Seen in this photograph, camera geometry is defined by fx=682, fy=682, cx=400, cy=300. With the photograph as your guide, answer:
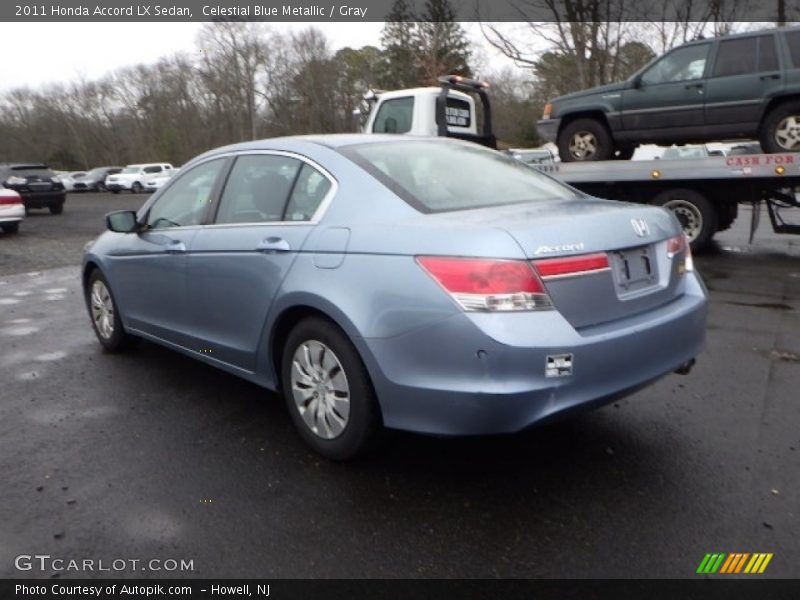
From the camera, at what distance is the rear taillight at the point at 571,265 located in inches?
106

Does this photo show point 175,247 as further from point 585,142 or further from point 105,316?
point 585,142

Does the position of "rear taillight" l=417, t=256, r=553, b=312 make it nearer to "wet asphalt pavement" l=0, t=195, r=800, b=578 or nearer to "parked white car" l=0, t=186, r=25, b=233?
"wet asphalt pavement" l=0, t=195, r=800, b=578

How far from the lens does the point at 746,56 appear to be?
8422 mm

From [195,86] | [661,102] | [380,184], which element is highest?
[195,86]

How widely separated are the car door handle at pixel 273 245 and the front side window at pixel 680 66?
739cm

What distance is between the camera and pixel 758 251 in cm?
1018

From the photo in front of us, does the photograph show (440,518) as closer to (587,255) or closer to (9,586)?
(587,255)

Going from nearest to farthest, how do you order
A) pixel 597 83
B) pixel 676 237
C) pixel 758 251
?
1. pixel 676 237
2. pixel 758 251
3. pixel 597 83

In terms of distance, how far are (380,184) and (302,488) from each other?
4.74 feet

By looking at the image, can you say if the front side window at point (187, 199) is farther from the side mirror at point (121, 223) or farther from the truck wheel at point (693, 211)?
the truck wheel at point (693, 211)

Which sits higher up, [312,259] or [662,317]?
[312,259]

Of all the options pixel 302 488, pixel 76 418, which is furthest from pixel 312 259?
pixel 76 418

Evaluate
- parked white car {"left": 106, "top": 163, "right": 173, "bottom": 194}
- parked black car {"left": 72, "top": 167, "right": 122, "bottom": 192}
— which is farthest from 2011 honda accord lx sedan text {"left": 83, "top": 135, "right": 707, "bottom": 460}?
parked black car {"left": 72, "top": 167, "right": 122, "bottom": 192}

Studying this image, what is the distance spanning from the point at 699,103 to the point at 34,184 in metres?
21.0
